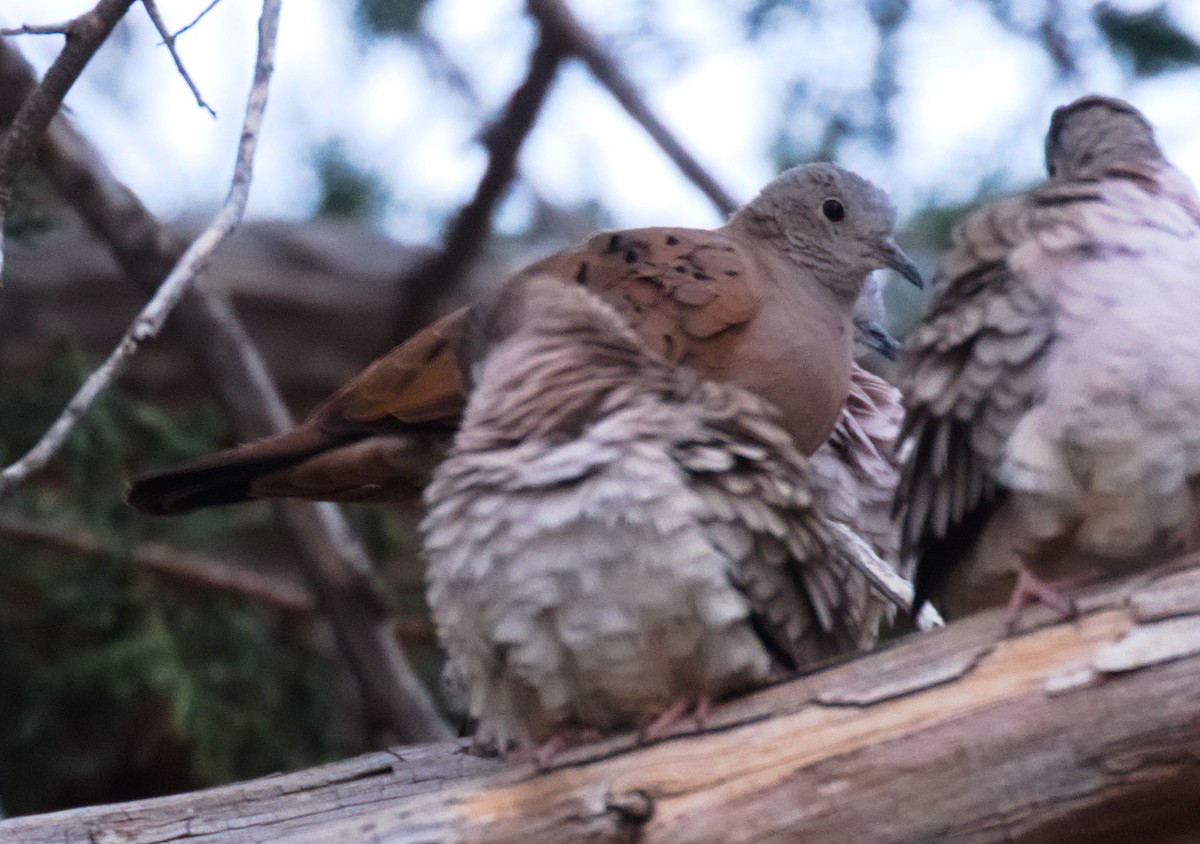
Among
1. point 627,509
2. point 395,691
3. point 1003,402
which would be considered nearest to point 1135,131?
point 1003,402

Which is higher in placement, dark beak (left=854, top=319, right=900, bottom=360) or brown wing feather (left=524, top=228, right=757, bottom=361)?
brown wing feather (left=524, top=228, right=757, bottom=361)

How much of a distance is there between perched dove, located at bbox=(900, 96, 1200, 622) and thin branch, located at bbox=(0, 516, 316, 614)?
285 cm

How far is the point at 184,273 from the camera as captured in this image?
8.13ft

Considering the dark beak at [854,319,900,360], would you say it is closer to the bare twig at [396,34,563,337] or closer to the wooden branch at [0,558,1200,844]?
the bare twig at [396,34,563,337]

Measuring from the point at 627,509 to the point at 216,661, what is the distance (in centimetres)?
303

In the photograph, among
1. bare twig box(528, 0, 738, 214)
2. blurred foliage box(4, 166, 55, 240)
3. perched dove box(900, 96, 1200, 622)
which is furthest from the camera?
bare twig box(528, 0, 738, 214)

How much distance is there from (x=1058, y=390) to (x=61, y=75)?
1.48 metres

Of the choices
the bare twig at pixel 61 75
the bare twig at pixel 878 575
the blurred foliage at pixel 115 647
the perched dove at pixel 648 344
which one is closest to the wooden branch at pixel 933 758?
the bare twig at pixel 878 575

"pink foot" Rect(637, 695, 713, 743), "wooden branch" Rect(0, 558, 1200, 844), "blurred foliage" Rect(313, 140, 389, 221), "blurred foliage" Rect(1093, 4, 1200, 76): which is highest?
"blurred foliage" Rect(313, 140, 389, 221)

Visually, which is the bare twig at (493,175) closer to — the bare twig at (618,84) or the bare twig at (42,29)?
the bare twig at (618,84)

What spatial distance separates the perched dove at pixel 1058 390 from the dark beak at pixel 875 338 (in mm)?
1094

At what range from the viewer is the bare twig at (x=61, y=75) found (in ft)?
8.09

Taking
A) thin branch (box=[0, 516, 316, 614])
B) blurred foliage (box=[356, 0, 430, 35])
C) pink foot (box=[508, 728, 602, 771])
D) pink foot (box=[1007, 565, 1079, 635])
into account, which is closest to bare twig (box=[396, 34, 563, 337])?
blurred foliage (box=[356, 0, 430, 35])

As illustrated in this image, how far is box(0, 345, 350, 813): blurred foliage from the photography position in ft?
15.4
